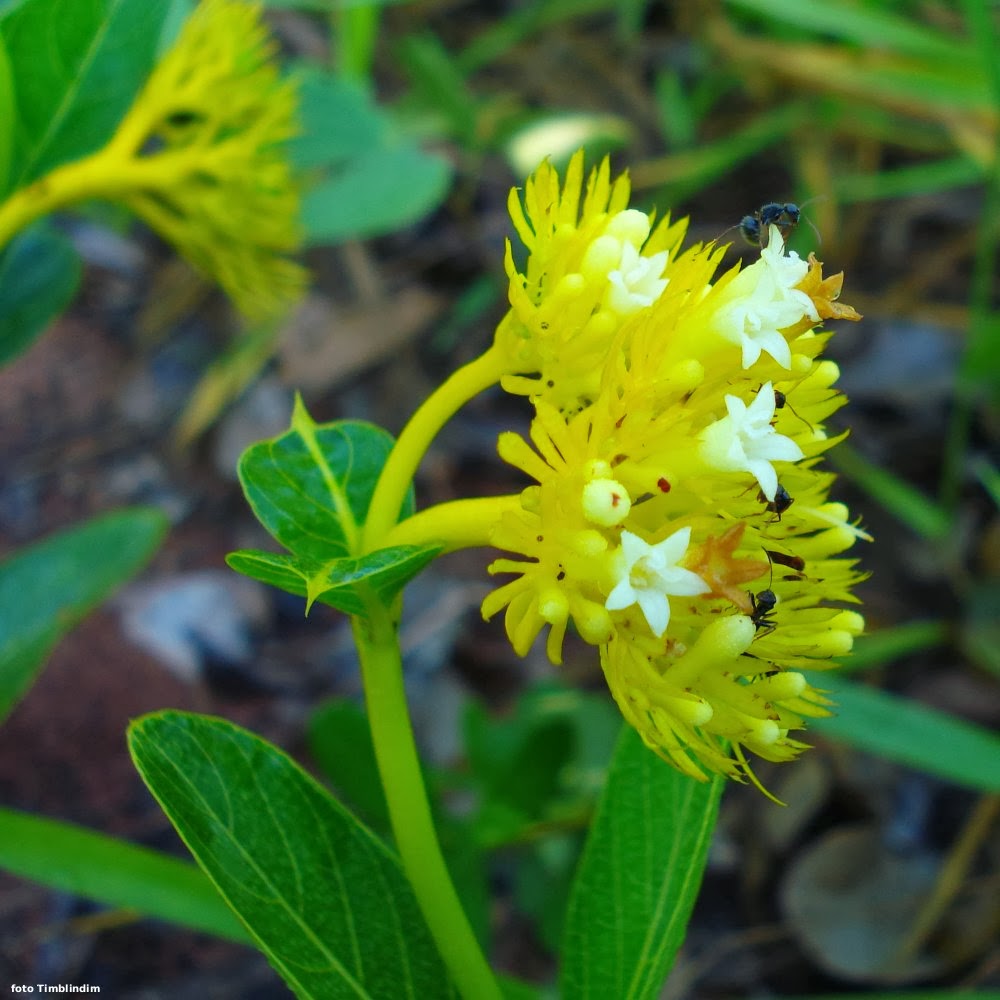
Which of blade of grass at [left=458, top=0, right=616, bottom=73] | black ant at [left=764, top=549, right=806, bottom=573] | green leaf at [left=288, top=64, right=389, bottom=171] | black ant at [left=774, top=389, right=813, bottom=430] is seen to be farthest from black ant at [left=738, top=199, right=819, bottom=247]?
blade of grass at [left=458, top=0, right=616, bottom=73]

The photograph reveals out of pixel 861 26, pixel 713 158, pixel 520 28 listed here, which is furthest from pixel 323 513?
pixel 520 28

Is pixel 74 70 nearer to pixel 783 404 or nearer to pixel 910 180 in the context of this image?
pixel 783 404

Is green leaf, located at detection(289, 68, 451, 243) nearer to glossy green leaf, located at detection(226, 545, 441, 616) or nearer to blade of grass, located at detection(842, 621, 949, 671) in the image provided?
blade of grass, located at detection(842, 621, 949, 671)

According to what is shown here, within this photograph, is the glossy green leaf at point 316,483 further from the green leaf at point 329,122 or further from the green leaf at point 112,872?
the green leaf at point 329,122

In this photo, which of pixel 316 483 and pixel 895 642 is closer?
pixel 316 483

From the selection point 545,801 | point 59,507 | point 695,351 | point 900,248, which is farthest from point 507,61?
point 695,351

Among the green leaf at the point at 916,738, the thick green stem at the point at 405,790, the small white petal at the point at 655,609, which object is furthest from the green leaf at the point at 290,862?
the green leaf at the point at 916,738
